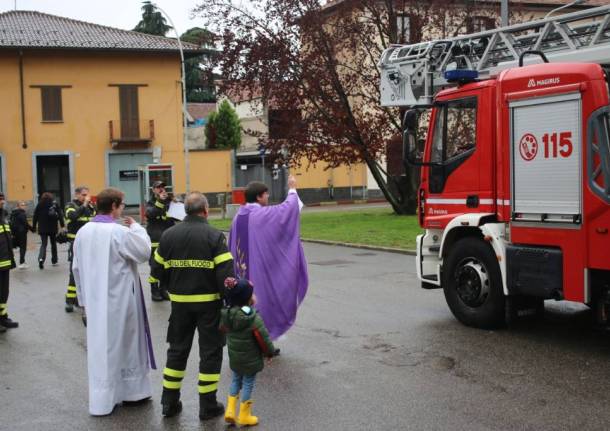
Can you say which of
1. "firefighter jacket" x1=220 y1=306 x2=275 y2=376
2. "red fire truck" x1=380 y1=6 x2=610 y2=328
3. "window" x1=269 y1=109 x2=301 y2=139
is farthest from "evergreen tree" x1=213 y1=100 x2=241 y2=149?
"firefighter jacket" x1=220 y1=306 x2=275 y2=376

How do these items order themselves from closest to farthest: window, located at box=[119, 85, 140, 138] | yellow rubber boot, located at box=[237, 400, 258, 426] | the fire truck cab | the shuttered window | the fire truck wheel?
1. yellow rubber boot, located at box=[237, 400, 258, 426]
2. the fire truck cab
3. the fire truck wheel
4. the shuttered window
5. window, located at box=[119, 85, 140, 138]

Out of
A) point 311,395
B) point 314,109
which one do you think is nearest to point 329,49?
point 314,109

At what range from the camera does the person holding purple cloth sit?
25.8 feet

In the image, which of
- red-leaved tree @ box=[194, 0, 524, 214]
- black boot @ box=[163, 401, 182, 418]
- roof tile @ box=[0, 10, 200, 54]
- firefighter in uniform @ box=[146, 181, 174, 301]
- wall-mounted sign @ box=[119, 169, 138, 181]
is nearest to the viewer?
black boot @ box=[163, 401, 182, 418]

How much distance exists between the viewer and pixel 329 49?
28.5m

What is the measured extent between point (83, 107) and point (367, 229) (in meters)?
22.5

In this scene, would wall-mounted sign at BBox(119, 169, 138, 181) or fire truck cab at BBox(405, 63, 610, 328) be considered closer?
fire truck cab at BBox(405, 63, 610, 328)

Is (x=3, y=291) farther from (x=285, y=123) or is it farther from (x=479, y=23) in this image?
(x=479, y=23)

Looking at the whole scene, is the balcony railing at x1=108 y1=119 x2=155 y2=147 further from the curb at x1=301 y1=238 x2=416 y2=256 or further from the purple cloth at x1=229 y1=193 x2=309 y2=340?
the purple cloth at x1=229 y1=193 x2=309 y2=340

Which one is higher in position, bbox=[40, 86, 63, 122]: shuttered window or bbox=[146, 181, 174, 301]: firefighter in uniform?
bbox=[40, 86, 63, 122]: shuttered window

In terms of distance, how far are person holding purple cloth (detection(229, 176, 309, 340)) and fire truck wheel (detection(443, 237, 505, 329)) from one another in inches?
82.2

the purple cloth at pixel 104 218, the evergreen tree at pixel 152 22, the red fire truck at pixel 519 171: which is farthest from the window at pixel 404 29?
the evergreen tree at pixel 152 22

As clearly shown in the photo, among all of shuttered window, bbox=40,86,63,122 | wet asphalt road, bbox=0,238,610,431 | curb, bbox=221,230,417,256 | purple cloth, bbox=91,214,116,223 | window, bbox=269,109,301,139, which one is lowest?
wet asphalt road, bbox=0,238,610,431

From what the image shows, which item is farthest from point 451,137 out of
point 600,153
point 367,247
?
point 367,247
